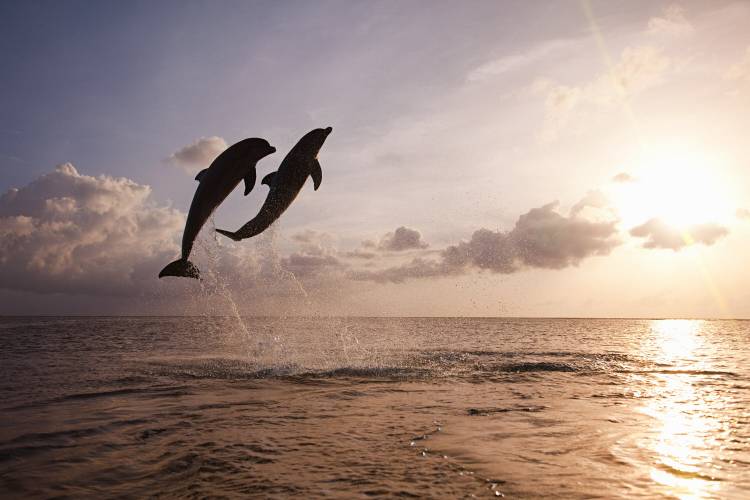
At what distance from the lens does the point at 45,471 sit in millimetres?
5879

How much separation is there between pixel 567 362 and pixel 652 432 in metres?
12.8

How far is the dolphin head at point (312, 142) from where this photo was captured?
10273mm

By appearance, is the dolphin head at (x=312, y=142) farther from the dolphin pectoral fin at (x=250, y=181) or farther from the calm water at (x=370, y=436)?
the calm water at (x=370, y=436)

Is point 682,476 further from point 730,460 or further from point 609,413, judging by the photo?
point 609,413

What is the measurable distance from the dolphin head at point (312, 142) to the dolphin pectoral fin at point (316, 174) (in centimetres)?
36

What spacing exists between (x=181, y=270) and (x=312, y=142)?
3.99 metres

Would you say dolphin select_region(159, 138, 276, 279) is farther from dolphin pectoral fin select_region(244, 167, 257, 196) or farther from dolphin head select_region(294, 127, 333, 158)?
dolphin head select_region(294, 127, 333, 158)

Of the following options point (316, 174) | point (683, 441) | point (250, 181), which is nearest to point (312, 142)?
point (316, 174)

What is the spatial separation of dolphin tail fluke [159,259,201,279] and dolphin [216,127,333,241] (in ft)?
4.89

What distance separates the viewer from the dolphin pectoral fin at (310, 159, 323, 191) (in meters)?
10.7

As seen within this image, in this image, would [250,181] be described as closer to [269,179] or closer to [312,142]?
[269,179]

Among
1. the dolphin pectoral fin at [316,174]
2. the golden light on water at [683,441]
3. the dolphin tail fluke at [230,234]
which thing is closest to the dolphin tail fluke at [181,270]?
the dolphin tail fluke at [230,234]

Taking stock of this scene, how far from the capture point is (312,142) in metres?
10.3

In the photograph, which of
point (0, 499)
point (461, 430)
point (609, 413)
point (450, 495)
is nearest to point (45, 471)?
point (0, 499)
